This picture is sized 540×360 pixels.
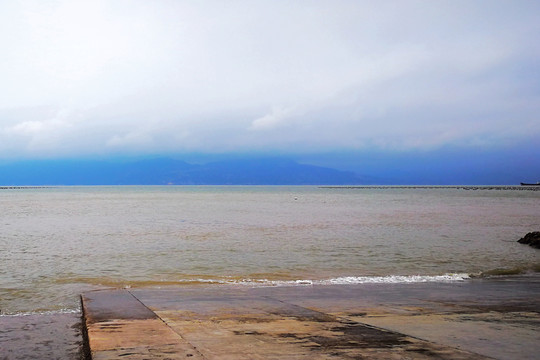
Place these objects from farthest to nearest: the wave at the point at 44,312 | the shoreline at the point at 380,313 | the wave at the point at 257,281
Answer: the wave at the point at 257,281, the wave at the point at 44,312, the shoreline at the point at 380,313

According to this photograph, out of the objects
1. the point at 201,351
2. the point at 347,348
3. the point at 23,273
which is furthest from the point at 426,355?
the point at 23,273

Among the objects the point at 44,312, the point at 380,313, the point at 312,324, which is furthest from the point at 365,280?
the point at 44,312

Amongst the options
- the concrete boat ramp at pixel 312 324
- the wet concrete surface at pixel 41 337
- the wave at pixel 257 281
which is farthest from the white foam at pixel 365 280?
the wet concrete surface at pixel 41 337

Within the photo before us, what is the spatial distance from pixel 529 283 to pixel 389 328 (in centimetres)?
846

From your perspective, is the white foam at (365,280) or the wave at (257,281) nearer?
the wave at (257,281)

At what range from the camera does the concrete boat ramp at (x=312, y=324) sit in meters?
5.18

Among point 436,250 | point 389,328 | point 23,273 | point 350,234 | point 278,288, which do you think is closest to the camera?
point 389,328

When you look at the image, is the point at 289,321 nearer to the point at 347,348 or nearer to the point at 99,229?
the point at 347,348

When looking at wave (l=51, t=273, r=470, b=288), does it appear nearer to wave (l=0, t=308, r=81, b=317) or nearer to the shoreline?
the shoreline

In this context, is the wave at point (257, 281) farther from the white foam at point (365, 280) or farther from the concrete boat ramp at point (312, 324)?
the concrete boat ramp at point (312, 324)

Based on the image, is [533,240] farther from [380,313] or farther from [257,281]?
[380,313]

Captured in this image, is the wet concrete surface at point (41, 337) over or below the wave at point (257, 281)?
over

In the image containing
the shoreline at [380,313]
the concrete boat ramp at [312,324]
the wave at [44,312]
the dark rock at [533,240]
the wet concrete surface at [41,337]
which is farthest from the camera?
the dark rock at [533,240]

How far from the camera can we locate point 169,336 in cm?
568
